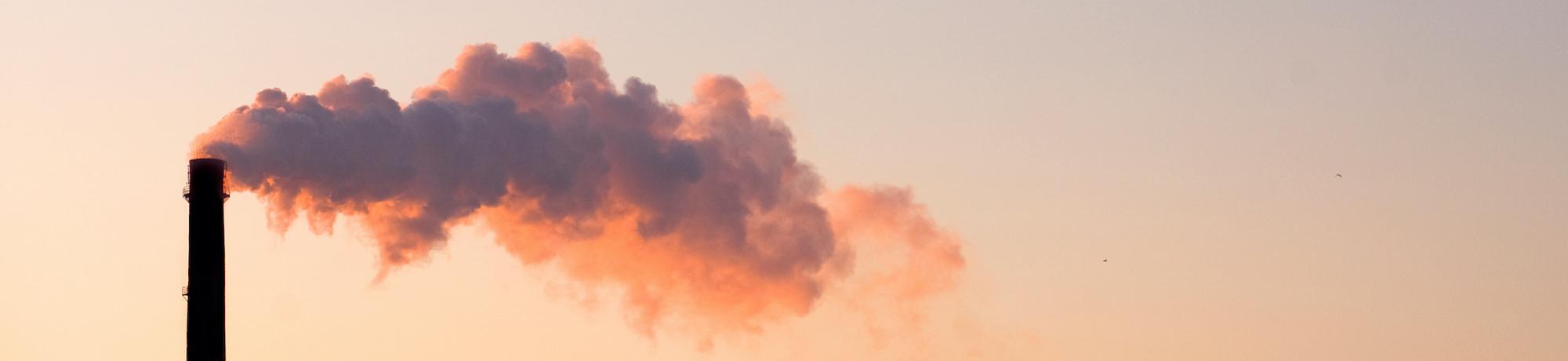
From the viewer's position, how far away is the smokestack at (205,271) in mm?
132375

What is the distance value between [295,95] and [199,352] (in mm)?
8602

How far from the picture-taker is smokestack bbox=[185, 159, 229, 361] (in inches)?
5212

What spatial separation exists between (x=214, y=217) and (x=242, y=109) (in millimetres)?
4735

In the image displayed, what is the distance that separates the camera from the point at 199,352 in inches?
5202

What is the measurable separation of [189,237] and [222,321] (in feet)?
7.39

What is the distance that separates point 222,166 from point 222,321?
12.9ft

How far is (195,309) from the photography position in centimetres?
13262

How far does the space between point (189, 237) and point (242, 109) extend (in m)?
5.19

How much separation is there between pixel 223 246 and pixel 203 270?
884 mm

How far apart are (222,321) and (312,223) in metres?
5.50

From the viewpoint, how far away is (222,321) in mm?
132875

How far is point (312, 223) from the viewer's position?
451 feet

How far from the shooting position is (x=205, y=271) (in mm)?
132500

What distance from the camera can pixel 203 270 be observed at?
435 feet
